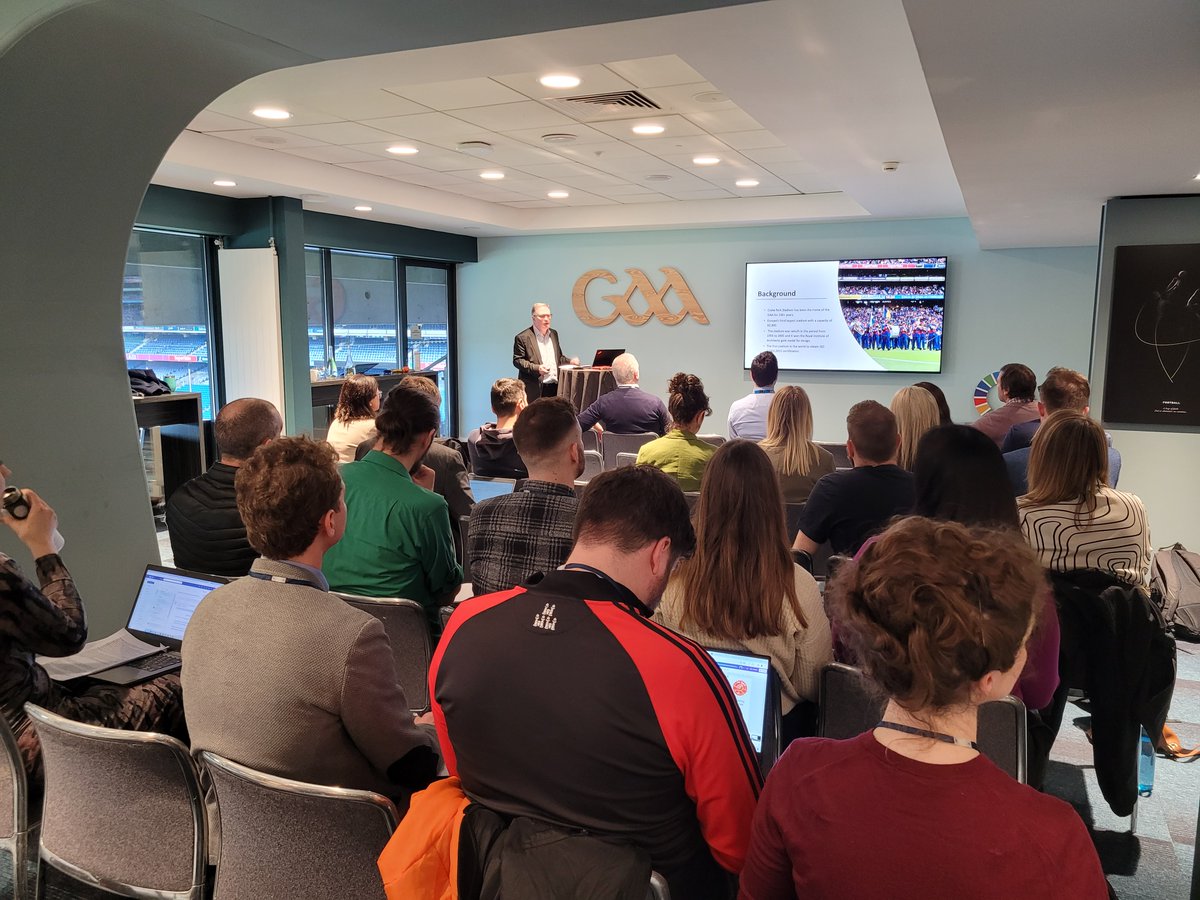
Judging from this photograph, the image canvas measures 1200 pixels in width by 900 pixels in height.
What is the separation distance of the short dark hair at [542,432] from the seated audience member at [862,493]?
3.09 feet

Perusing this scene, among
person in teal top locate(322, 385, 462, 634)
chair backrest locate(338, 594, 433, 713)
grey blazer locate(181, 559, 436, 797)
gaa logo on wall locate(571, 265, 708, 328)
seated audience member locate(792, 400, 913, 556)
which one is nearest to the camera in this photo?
grey blazer locate(181, 559, 436, 797)

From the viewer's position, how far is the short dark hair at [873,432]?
3094 mm

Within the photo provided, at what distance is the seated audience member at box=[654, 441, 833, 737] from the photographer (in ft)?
6.36

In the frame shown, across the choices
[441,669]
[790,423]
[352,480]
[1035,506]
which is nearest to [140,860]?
[441,669]

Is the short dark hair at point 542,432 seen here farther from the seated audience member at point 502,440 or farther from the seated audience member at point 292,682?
the seated audience member at point 502,440

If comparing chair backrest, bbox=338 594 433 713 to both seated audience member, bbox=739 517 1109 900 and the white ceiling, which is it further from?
the white ceiling

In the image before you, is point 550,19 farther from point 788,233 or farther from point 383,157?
point 788,233

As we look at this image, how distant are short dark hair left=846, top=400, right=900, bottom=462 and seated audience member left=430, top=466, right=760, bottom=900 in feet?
6.42

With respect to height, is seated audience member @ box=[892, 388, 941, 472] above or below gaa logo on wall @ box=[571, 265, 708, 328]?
below

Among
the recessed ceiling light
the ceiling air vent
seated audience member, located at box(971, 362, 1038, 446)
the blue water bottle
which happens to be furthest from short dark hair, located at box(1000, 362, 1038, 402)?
the recessed ceiling light

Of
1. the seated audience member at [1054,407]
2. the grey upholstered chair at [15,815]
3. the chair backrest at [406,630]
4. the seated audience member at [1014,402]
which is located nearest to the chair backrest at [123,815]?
the grey upholstered chair at [15,815]

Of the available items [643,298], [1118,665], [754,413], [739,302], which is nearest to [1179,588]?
[1118,665]

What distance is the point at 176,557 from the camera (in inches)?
119

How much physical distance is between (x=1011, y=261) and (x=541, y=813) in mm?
8958
